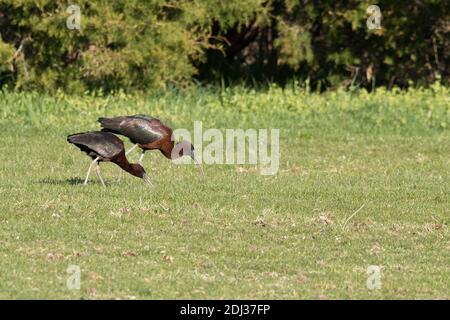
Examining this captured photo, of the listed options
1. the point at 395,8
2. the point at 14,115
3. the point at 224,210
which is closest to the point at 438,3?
the point at 395,8

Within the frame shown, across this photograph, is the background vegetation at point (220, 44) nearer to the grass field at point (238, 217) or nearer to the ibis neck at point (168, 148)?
the grass field at point (238, 217)

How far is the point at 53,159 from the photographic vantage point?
15.7 meters

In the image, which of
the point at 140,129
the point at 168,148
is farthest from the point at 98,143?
the point at 168,148

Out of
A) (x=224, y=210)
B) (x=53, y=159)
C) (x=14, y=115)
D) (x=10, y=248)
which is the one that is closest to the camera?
(x=10, y=248)

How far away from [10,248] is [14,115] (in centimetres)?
944

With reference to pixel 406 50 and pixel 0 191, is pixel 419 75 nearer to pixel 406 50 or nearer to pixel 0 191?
pixel 406 50

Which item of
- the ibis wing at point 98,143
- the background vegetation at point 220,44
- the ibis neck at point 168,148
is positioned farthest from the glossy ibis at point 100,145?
the background vegetation at point 220,44

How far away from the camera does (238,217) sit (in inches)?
464

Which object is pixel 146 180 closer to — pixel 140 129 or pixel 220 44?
pixel 140 129

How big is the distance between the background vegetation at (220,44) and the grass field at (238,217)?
2.17 metres

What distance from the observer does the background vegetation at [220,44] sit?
2120cm

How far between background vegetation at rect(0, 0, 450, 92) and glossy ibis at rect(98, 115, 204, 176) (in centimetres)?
759

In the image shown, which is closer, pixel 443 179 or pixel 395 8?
pixel 443 179
